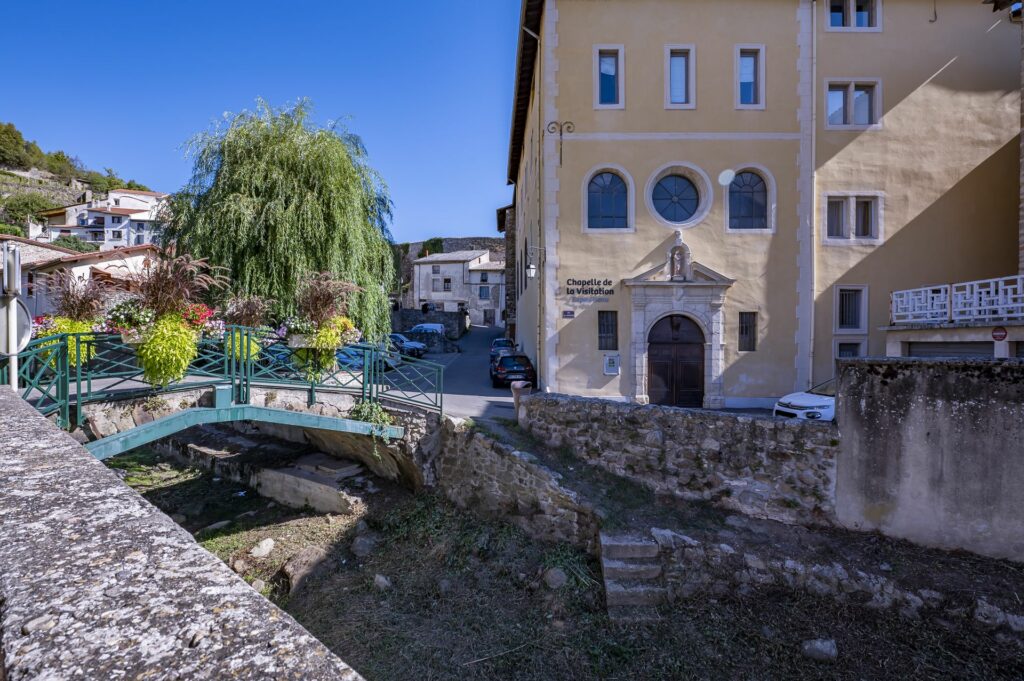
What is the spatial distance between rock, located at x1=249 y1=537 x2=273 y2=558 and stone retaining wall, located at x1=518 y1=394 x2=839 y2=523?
5.16 metres

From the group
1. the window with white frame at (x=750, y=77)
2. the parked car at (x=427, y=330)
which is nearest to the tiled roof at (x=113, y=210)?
the parked car at (x=427, y=330)

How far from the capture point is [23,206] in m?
52.3

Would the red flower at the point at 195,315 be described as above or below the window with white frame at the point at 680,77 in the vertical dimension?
below

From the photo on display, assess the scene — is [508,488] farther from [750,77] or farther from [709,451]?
[750,77]

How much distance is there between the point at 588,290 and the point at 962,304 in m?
8.51

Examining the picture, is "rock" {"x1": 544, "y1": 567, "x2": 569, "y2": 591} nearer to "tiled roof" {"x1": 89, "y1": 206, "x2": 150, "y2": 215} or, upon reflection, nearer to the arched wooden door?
the arched wooden door

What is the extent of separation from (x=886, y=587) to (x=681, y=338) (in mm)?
8796

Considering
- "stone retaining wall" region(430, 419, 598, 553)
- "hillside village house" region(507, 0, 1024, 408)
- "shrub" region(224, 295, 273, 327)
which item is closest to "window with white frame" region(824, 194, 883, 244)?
"hillside village house" region(507, 0, 1024, 408)

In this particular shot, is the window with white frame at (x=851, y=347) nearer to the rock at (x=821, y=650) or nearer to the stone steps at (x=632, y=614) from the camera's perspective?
the rock at (x=821, y=650)

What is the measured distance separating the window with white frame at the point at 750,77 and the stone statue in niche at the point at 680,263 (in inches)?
165

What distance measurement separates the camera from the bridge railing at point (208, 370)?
6.70 metres

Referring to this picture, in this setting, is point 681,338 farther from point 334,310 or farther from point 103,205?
point 103,205

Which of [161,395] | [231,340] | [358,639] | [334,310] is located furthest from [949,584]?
[161,395]

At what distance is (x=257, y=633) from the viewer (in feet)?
4.22
